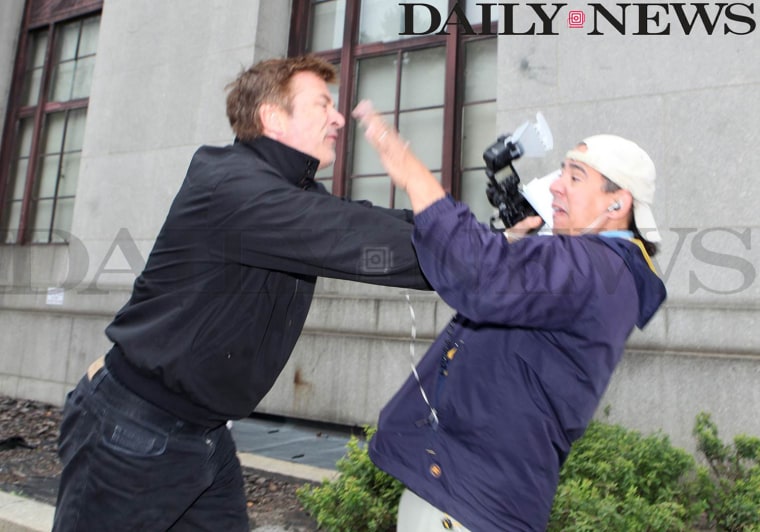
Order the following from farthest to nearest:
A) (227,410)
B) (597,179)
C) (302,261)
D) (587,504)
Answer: (587,504), (227,410), (597,179), (302,261)

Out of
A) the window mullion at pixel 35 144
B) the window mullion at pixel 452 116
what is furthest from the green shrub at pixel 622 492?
the window mullion at pixel 35 144

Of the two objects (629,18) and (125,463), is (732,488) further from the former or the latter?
(629,18)

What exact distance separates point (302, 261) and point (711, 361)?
4416 mm

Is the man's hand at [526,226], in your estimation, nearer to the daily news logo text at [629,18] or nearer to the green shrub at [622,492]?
the green shrub at [622,492]

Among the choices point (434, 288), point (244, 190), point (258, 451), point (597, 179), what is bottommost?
point (258, 451)

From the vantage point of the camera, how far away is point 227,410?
214cm

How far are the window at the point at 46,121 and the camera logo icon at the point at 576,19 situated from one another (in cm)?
792

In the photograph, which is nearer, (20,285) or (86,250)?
(86,250)

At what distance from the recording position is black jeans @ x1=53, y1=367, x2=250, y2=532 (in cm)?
204

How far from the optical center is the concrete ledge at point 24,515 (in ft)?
13.5

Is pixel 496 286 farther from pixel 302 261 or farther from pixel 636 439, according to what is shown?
pixel 636 439

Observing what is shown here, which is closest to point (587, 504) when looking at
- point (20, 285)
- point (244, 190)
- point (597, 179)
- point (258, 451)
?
point (597, 179)

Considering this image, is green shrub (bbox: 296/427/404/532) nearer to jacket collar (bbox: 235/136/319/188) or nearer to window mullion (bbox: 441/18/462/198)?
jacket collar (bbox: 235/136/319/188)

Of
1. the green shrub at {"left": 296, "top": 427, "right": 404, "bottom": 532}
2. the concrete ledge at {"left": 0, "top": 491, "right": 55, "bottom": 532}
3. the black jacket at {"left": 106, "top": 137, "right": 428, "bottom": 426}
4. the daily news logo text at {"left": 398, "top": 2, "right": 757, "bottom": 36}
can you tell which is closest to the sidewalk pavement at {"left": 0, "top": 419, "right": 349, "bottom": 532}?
the concrete ledge at {"left": 0, "top": 491, "right": 55, "bottom": 532}
